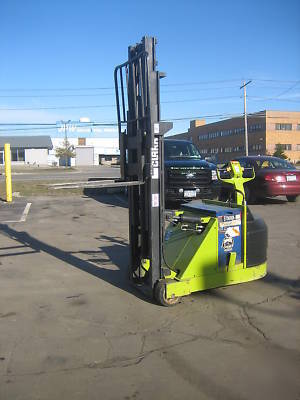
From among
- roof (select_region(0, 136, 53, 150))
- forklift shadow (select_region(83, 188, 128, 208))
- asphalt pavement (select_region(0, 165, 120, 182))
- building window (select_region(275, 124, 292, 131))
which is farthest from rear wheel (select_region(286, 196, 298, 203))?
building window (select_region(275, 124, 292, 131))

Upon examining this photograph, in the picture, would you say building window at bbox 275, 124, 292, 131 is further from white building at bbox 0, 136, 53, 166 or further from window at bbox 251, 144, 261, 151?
white building at bbox 0, 136, 53, 166

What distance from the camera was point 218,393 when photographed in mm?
2953

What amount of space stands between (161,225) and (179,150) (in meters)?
8.37

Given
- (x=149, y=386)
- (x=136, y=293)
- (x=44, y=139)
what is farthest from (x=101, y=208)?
(x=44, y=139)

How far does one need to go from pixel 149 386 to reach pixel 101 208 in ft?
34.4

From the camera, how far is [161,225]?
4.74 m

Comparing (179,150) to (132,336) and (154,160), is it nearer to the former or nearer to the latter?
(154,160)

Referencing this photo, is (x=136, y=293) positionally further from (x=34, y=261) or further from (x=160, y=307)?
(x=34, y=261)

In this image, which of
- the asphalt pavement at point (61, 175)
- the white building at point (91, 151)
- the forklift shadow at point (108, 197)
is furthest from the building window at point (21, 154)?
the forklift shadow at point (108, 197)

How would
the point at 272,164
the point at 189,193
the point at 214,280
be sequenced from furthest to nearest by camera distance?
the point at 272,164 < the point at 189,193 < the point at 214,280

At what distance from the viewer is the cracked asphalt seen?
10.0 ft

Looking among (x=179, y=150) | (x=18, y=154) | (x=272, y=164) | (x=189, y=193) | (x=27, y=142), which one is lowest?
(x=189, y=193)

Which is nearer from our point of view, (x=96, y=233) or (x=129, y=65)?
(x=129, y=65)

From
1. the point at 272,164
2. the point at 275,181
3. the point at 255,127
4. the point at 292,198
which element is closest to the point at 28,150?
the point at 255,127
